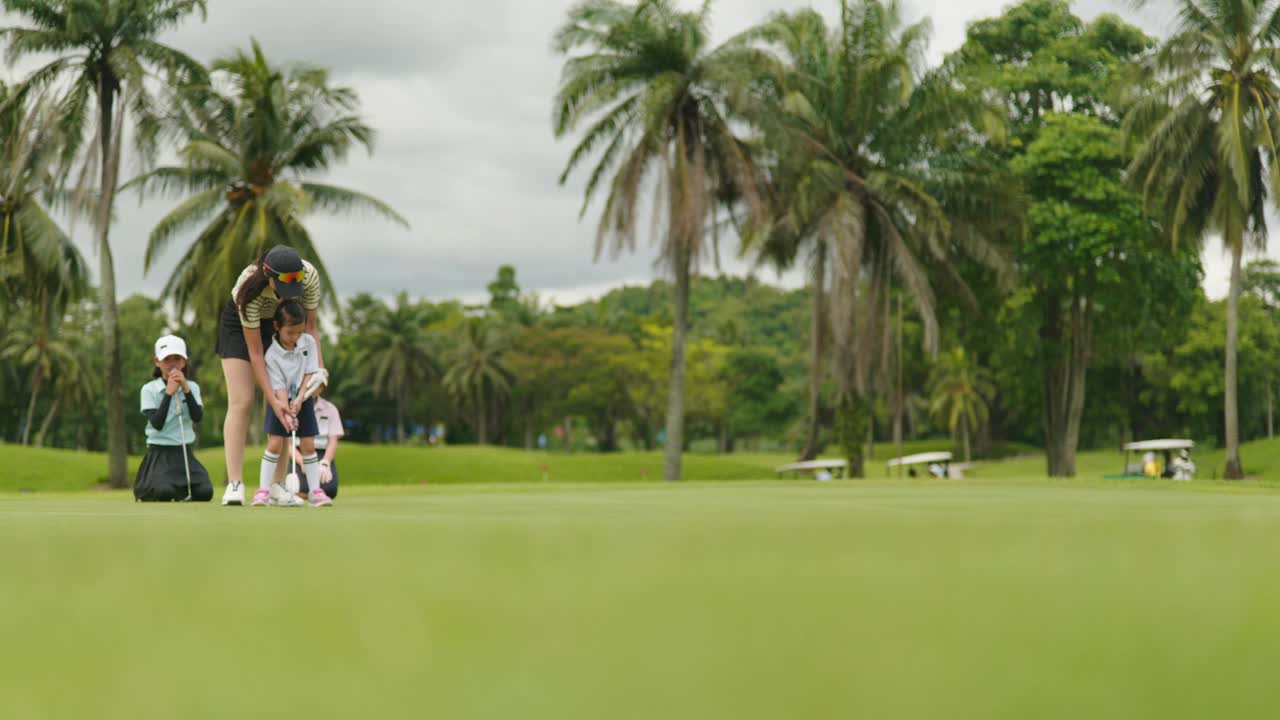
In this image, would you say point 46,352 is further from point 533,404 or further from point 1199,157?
point 1199,157

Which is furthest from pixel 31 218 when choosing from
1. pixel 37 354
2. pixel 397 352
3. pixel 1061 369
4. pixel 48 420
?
pixel 397 352

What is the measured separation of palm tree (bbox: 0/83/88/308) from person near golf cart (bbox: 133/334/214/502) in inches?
818

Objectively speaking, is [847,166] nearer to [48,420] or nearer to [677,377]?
[677,377]

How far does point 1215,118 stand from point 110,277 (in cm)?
2928

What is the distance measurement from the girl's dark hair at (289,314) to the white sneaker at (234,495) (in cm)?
123

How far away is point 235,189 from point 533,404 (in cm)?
4413

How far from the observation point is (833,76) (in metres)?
30.5

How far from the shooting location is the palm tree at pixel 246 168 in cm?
3073

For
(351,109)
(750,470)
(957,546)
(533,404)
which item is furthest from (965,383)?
(957,546)

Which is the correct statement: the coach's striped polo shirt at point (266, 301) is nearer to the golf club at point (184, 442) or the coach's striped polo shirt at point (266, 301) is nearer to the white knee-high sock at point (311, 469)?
the white knee-high sock at point (311, 469)

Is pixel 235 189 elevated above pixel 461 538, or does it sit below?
above

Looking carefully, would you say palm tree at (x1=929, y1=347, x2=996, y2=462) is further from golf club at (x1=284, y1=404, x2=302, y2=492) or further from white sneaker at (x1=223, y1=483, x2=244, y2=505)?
white sneaker at (x1=223, y1=483, x2=244, y2=505)

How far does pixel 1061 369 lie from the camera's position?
37.4 metres

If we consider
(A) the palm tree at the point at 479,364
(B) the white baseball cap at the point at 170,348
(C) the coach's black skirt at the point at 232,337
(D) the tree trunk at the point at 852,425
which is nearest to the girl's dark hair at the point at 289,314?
(C) the coach's black skirt at the point at 232,337
